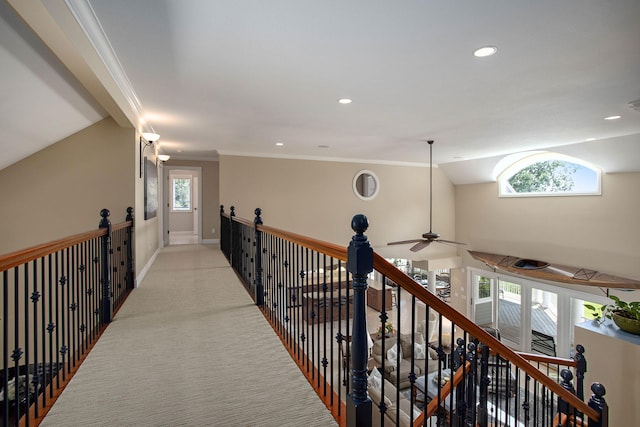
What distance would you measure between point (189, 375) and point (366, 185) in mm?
7135

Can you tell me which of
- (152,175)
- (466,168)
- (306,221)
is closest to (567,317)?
(466,168)

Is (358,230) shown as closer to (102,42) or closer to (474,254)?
(102,42)

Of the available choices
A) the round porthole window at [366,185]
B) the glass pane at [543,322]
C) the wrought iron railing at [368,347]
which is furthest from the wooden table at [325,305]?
the glass pane at [543,322]

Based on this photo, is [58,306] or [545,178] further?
[545,178]

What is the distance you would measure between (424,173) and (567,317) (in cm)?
471

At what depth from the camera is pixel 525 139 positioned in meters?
5.78

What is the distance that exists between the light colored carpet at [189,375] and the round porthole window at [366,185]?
5550 millimetres

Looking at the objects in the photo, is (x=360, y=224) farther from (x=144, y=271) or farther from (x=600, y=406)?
(x=144, y=271)

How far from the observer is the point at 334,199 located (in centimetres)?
837

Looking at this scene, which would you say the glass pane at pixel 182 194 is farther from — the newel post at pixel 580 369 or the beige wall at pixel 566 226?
the newel post at pixel 580 369

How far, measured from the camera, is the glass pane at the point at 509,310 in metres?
8.20

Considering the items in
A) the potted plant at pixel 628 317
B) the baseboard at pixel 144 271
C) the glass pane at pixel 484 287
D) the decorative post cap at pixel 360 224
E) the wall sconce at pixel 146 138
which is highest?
the wall sconce at pixel 146 138

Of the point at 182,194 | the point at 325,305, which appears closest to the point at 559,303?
the point at 325,305

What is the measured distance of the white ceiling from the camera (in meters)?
2.04
